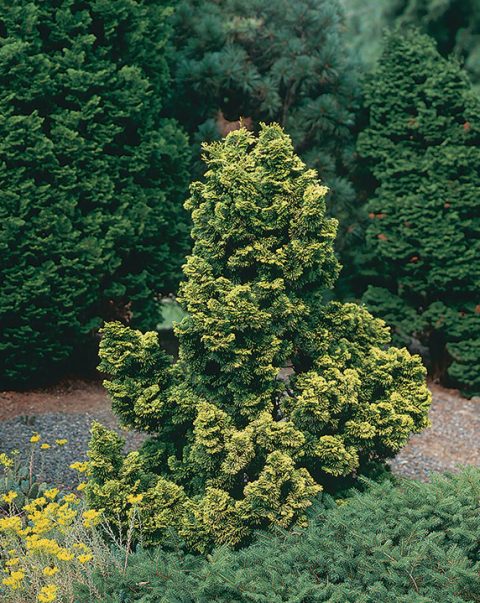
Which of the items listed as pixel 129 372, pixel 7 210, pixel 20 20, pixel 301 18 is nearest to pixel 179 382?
pixel 129 372

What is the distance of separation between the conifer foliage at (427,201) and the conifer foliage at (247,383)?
3.39 m

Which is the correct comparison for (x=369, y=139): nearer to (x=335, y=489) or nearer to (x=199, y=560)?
(x=335, y=489)

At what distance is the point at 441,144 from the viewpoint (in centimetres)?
780

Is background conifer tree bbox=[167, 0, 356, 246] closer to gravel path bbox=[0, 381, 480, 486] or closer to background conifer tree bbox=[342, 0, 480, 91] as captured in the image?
gravel path bbox=[0, 381, 480, 486]

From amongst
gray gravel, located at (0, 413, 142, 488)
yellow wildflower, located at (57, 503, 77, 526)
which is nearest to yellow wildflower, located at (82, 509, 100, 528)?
yellow wildflower, located at (57, 503, 77, 526)

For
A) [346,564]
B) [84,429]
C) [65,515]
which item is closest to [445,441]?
[84,429]

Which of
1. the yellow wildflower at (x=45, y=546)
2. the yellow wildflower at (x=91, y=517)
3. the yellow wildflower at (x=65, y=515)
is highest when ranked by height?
the yellow wildflower at (x=91, y=517)

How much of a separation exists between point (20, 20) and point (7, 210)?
4.72 ft

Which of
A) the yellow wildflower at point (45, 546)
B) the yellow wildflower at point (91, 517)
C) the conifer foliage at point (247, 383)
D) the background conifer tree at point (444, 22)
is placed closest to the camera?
the yellow wildflower at point (45, 546)

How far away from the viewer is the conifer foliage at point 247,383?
4.00m

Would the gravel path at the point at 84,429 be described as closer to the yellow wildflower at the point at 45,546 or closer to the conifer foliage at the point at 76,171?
the conifer foliage at the point at 76,171

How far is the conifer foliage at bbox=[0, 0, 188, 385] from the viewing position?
253 inches

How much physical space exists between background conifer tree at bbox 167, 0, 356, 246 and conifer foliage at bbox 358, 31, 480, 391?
0.34 meters

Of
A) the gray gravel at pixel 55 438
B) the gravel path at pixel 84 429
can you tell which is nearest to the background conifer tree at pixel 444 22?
the gravel path at pixel 84 429
